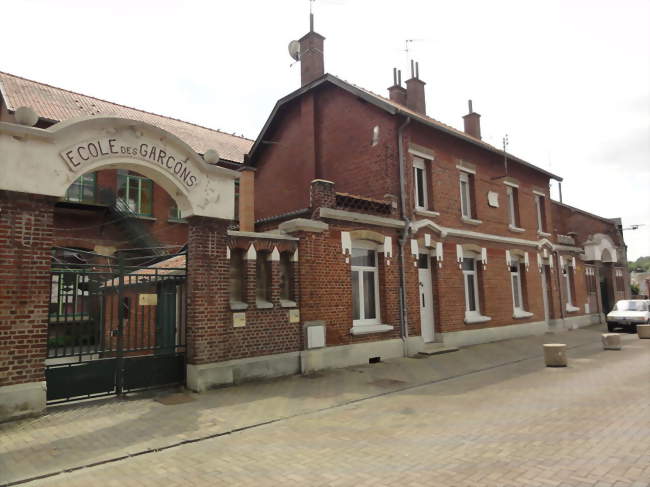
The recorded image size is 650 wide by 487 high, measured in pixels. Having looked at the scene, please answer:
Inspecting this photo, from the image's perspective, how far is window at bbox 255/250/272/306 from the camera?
9.78 metres

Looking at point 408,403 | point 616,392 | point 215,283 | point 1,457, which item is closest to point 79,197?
point 215,283

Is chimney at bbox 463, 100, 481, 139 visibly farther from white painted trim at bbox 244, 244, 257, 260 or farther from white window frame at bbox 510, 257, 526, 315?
white painted trim at bbox 244, 244, 257, 260

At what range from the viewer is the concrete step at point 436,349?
12547mm

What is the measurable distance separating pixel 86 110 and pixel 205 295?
14262 mm

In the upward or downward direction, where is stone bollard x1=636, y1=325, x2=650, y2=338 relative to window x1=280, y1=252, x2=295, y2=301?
downward

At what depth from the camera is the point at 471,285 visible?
51.7ft

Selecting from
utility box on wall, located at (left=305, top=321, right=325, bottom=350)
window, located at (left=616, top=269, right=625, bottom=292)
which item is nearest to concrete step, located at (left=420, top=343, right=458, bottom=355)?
utility box on wall, located at (left=305, top=321, right=325, bottom=350)

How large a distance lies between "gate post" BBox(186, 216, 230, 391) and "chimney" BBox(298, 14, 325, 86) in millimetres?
9369

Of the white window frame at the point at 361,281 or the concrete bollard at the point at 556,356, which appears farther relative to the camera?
the white window frame at the point at 361,281

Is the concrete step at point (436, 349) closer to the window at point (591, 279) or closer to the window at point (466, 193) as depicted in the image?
the window at point (466, 193)

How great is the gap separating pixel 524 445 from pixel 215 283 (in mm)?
5943

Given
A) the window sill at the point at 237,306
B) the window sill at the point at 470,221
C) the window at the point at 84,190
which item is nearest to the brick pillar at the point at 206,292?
the window sill at the point at 237,306

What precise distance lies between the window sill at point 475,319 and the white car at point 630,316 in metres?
8.26

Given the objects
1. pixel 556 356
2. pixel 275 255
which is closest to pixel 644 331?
pixel 556 356
